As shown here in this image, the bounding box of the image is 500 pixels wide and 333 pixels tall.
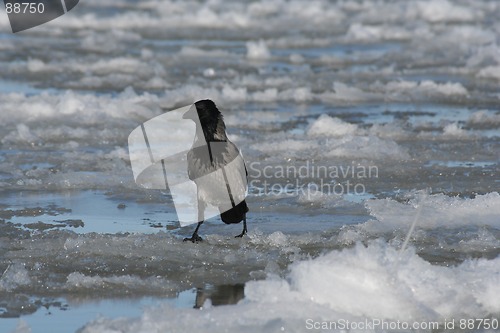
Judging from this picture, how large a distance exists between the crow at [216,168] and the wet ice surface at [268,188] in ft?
0.71

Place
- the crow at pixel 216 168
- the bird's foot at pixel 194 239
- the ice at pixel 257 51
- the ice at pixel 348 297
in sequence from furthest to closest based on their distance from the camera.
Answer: the ice at pixel 257 51, the crow at pixel 216 168, the bird's foot at pixel 194 239, the ice at pixel 348 297

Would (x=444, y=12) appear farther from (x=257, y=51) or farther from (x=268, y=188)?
(x=268, y=188)

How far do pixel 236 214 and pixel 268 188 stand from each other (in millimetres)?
1291

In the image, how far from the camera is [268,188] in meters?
7.38

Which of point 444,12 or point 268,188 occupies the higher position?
point 268,188

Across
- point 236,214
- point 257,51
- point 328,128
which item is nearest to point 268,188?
point 236,214

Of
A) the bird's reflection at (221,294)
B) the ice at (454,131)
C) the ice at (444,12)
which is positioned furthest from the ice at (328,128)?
the ice at (444,12)

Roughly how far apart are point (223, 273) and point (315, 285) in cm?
88

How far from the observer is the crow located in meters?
6.02

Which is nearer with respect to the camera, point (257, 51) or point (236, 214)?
point (236, 214)

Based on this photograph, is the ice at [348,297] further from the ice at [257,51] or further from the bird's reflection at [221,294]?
the ice at [257,51]

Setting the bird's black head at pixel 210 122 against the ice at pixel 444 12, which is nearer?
the bird's black head at pixel 210 122

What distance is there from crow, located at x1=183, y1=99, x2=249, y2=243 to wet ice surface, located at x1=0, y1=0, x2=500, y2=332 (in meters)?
0.22

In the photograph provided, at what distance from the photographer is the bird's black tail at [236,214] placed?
6098 millimetres
